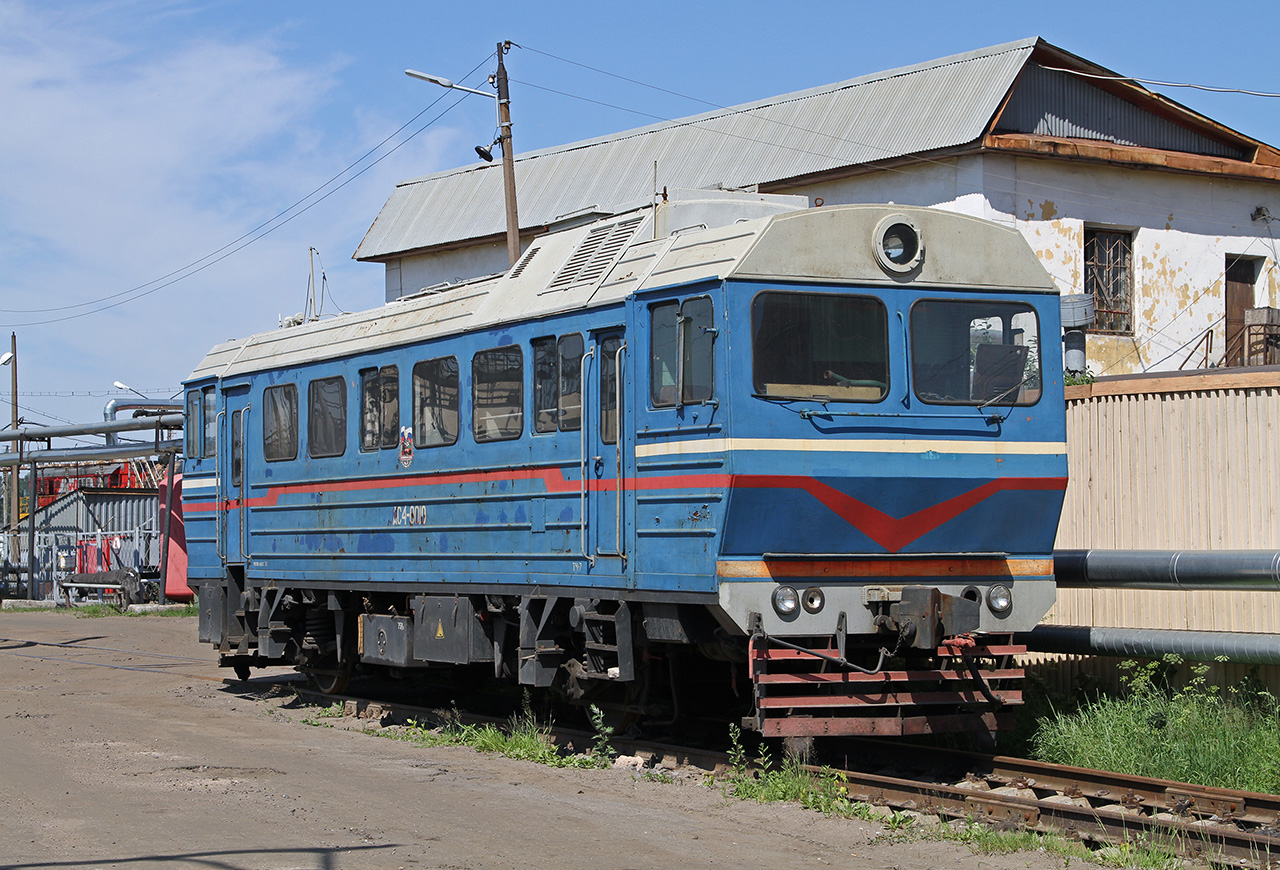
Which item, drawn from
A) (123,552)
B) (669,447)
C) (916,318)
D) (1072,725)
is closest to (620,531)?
(669,447)

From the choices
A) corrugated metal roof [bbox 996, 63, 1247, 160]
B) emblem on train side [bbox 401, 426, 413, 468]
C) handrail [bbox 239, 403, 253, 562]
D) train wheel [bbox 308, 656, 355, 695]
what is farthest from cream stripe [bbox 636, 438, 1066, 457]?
corrugated metal roof [bbox 996, 63, 1247, 160]

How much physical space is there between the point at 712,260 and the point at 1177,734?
4.54 m

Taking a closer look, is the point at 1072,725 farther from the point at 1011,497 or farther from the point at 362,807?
the point at 362,807

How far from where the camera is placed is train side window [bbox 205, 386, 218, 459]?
1570 cm

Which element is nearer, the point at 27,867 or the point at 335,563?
the point at 27,867

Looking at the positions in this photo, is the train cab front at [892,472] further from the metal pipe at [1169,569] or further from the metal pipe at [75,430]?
the metal pipe at [75,430]

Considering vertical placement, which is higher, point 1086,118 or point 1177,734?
point 1086,118

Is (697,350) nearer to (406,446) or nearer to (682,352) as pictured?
(682,352)

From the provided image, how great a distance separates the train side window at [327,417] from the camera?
525 inches

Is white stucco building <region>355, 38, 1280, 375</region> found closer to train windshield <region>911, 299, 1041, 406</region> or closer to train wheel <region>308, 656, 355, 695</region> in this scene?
train wheel <region>308, 656, 355, 695</region>

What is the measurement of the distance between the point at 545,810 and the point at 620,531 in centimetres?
206

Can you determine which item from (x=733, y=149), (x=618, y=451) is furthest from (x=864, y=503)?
(x=733, y=149)

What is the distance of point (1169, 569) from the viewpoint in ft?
34.3

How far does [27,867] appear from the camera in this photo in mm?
6953
